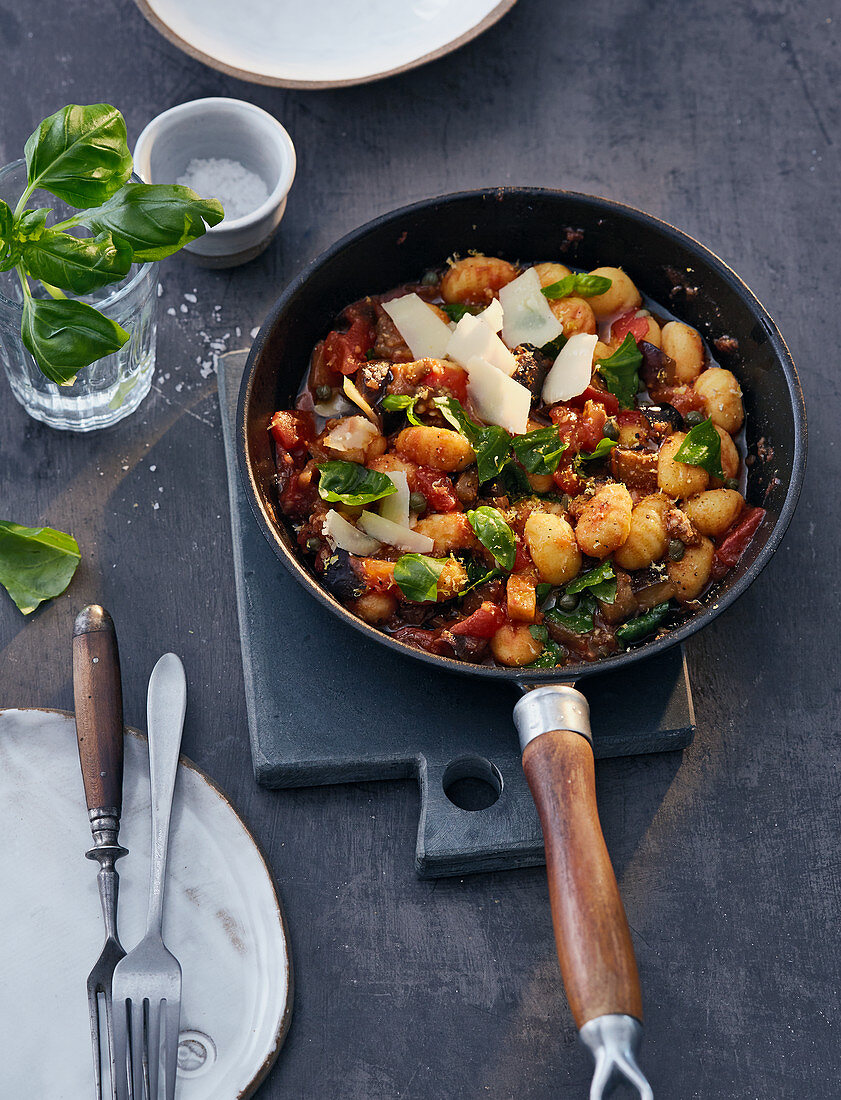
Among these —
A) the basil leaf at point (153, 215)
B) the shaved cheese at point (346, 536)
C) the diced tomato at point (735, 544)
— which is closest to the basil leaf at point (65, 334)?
the basil leaf at point (153, 215)

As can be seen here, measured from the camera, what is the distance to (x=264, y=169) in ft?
8.68

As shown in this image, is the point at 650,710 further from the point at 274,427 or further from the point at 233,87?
the point at 233,87

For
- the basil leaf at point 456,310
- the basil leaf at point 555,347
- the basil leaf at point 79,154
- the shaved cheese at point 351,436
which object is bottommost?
the shaved cheese at point 351,436

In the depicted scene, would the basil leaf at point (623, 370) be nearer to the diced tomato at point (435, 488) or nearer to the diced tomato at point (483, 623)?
the diced tomato at point (435, 488)

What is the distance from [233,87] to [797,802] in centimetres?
228

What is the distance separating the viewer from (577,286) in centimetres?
240

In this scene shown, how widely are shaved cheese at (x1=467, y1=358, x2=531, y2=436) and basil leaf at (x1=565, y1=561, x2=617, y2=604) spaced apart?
1.12ft

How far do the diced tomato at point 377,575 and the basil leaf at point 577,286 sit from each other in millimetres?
749

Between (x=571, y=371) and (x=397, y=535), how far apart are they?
531mm

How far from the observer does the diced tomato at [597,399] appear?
2318 mm

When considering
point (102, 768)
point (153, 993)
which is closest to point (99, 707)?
point (102, 768)

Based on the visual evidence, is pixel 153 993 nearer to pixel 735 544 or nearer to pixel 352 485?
pixel 352 485

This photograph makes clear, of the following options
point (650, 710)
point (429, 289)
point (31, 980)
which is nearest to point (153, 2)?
point (429, 289)

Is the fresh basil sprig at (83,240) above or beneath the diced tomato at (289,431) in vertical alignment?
above
